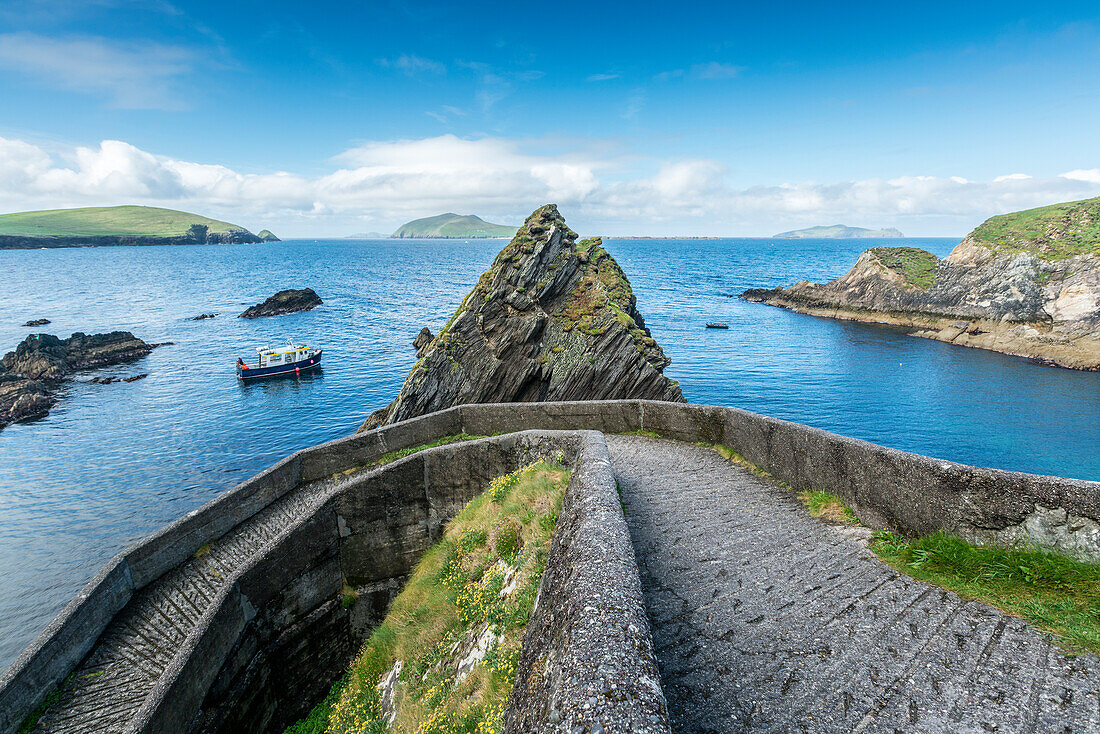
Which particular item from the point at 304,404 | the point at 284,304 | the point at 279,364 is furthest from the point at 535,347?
the point at 284,304

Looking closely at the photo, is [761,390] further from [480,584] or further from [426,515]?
[480,584]

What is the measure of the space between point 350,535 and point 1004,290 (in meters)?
70.0

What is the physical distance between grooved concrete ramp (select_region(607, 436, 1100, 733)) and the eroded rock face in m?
57.2

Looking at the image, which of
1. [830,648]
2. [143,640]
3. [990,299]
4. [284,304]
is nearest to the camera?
[830,648]

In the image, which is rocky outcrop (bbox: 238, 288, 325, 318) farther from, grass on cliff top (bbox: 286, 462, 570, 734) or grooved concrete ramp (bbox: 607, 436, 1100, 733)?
grooved concrete ramp (bbox: 607, 436, 1100, 733)

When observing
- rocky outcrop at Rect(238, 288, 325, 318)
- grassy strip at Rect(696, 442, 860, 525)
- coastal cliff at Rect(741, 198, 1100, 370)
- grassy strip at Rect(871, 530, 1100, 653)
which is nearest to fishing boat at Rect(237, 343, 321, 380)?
rocky outcrop at Rect(238, 288, 325, 318)

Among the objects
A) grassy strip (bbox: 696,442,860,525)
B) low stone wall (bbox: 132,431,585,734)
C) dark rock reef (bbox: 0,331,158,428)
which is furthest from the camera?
dark rock reef (bbox: 0,331,158,428)

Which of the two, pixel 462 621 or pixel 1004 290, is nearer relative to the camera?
pixel 462 621

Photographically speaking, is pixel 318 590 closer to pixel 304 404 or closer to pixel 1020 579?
pixel 1020 579

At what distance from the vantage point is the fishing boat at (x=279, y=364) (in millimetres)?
43747

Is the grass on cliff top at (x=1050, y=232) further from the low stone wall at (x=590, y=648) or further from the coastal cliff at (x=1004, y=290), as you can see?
the low stone wall at (x=590, y=648)

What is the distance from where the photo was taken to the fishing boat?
43.7m

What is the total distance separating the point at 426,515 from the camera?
12.4 metres

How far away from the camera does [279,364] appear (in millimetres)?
44688
